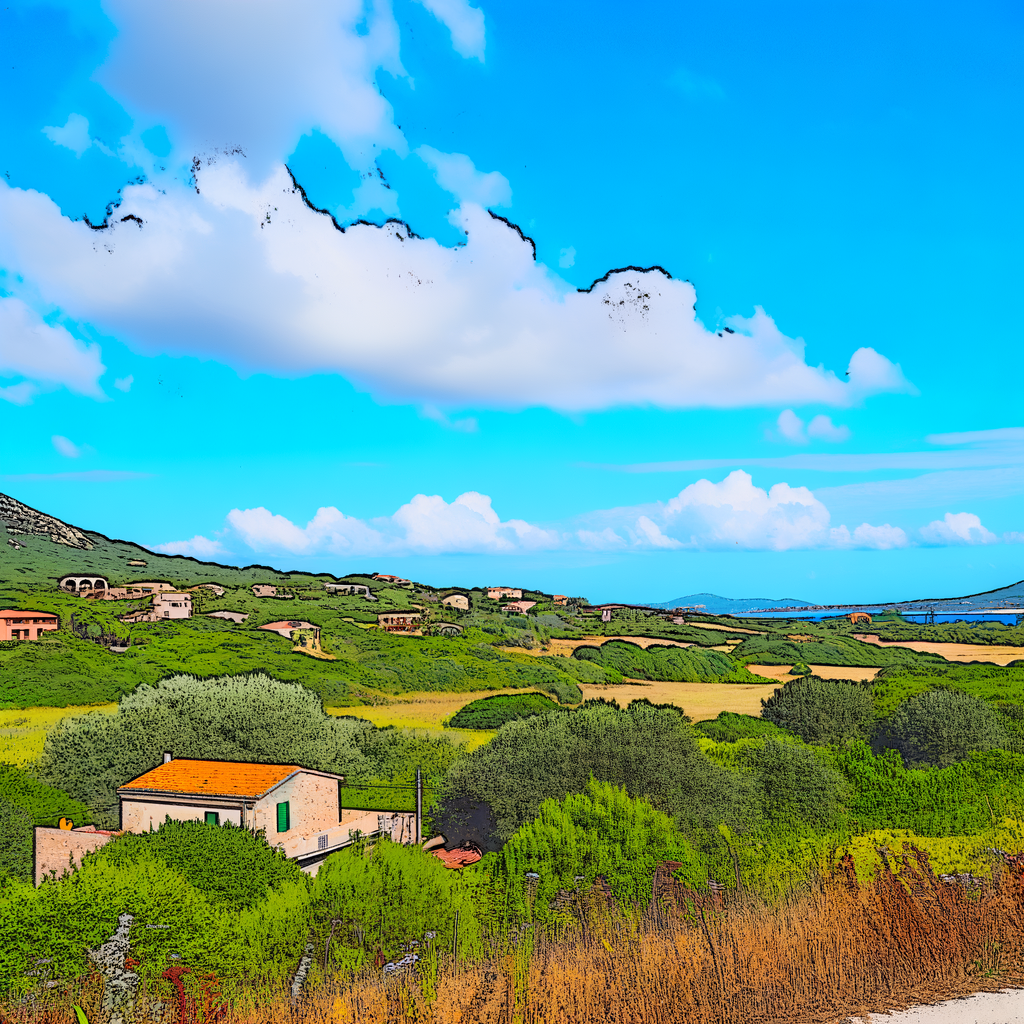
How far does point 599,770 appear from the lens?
2108cm

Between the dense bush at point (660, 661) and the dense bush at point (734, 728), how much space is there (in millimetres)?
4257

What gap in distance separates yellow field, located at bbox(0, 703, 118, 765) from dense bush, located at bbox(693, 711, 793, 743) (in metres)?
20.5

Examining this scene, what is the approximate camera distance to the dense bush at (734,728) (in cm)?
2764

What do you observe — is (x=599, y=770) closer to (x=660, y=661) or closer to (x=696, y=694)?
(x=696, y=694)

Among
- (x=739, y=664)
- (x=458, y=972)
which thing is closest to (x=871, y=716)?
(x=739, y=664)

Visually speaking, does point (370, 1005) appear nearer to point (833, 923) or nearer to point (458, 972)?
point (458, 972)

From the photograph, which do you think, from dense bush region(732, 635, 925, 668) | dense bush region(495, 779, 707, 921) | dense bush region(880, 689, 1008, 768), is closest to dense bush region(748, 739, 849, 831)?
dense bush region(495, 779, 707, 921)

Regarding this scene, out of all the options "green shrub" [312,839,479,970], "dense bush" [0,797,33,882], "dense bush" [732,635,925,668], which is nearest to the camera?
"green shrub" [312,839,479,970]

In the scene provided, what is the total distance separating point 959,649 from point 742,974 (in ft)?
122

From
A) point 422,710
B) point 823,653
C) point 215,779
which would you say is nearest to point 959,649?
point 823,653

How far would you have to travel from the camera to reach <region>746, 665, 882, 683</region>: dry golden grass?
34344mm

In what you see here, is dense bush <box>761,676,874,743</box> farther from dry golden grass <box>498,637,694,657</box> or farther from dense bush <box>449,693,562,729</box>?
dense bush <box>449,693,562,729</box>

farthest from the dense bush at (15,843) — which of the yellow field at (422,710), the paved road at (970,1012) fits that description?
the paved road at (970,1012)

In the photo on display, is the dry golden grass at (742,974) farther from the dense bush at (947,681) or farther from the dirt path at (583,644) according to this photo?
the dirt path at (583,644)
